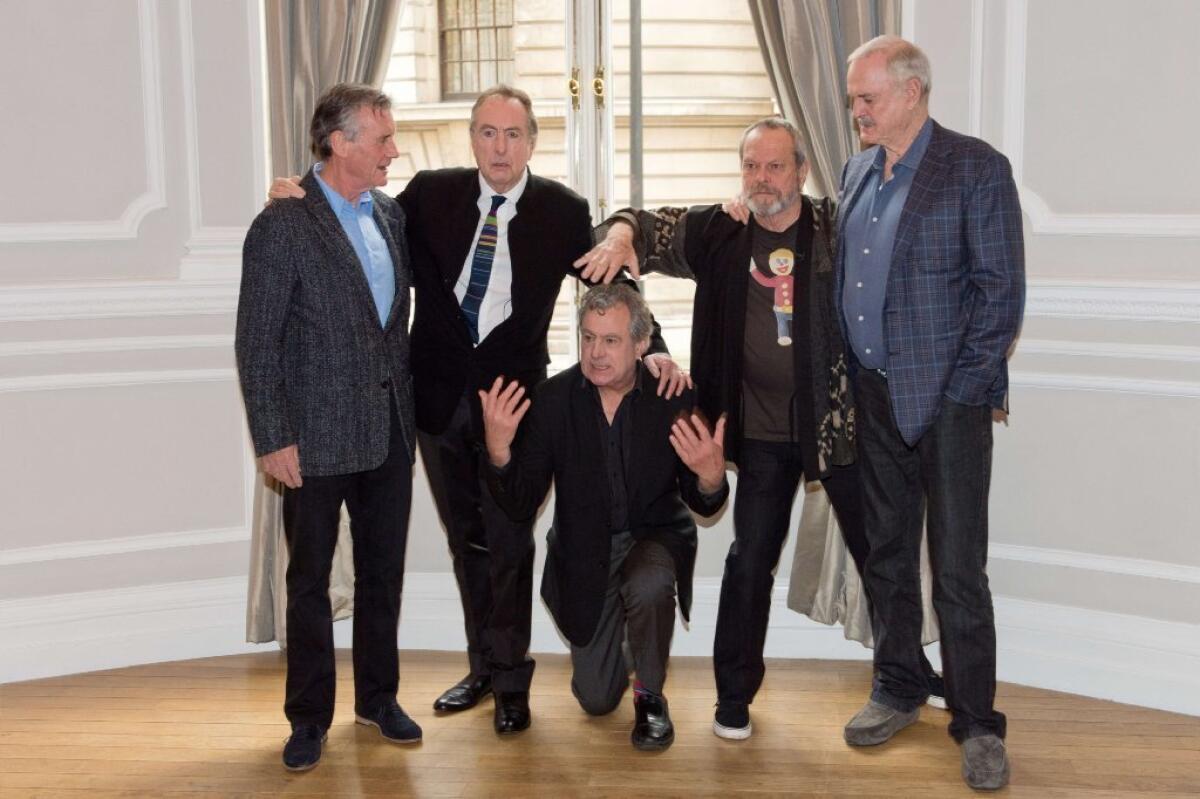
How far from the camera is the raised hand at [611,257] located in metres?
3.54

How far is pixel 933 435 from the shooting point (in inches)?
132

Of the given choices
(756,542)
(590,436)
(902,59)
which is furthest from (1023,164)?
(590,436)

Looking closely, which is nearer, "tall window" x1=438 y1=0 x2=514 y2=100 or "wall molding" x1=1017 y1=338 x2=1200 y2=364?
"wall molding" x1=1017 y1=338 x2=1200 y2=364

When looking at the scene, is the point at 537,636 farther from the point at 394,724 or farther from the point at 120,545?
the point at 120,545

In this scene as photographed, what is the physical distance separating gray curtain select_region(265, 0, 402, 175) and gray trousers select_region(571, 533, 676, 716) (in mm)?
1646

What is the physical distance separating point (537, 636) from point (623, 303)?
143 cm

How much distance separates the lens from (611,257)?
3.54 meters

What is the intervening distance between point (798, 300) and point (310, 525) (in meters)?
1.38

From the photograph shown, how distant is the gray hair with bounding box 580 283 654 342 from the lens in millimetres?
3512

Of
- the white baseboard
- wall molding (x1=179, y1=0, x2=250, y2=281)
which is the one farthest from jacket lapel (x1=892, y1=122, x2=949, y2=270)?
wall molding (x1=179, y1=0, x2=250, y2=281)

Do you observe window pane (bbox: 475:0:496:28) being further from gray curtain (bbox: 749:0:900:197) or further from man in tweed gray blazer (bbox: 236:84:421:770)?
man in tweed gray blazer (bbox: 236:84:421:770)

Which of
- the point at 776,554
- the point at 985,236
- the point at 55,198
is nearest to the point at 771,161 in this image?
the point at 985,236

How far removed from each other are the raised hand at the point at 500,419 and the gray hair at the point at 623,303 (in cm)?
27

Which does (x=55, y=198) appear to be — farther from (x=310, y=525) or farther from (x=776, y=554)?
(x=776, y=554)
